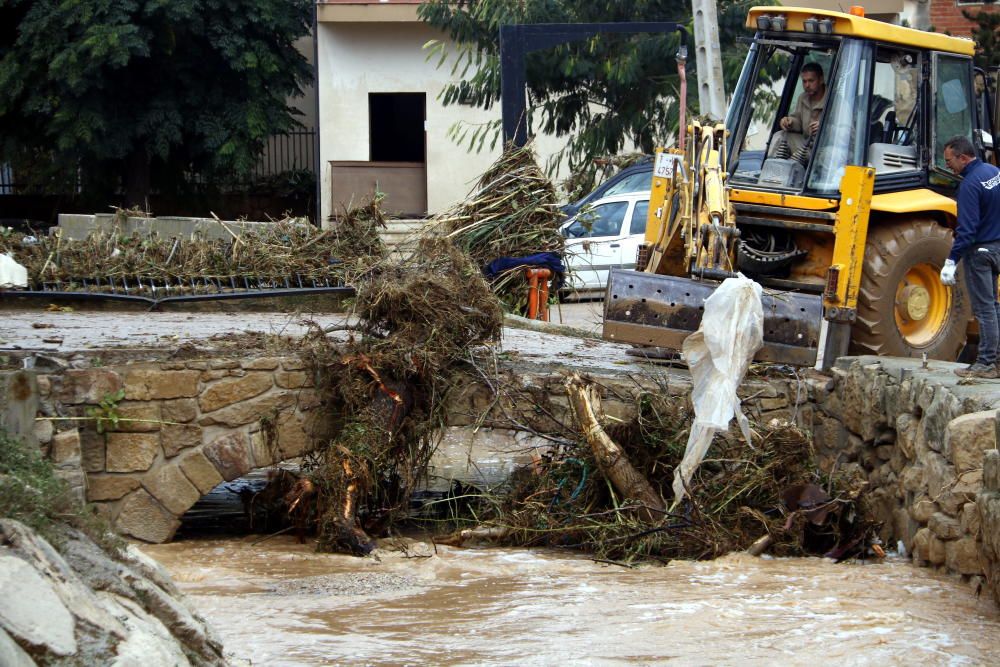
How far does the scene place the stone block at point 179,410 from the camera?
8.16 meters

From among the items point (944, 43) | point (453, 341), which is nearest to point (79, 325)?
point (453, 341)

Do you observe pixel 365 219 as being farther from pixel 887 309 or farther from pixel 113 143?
pixel 113 143

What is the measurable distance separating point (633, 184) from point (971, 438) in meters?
10.7

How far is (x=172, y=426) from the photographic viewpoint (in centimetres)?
818

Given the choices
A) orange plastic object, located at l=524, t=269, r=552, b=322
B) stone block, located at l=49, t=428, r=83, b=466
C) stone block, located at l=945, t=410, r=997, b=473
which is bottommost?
stone block, located at l=49, t=428, r=83, b=466

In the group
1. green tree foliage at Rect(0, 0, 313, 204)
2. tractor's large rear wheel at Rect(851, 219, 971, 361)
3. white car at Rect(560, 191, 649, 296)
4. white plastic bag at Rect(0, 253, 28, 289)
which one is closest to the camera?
white plastic bag at Rect(0, 253, 28, 289)

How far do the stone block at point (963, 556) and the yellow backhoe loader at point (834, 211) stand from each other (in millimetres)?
2172

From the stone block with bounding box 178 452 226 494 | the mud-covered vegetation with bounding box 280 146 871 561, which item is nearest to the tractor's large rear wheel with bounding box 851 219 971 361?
the mud-covered vegetation with bounding box 280 146 871 561

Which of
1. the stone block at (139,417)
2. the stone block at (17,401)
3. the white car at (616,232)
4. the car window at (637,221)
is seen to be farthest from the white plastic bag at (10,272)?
the car window at (637,221)

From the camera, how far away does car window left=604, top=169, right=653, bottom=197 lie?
16.8 m

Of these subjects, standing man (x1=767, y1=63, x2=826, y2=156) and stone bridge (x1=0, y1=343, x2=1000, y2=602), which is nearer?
stone bridge (x1=0, y1=343, x2=1000, y2=602)

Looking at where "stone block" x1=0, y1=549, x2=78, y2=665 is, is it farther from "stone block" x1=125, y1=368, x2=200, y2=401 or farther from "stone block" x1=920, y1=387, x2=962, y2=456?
"stone block" x1=920, y1=387, x2=962, y2=456

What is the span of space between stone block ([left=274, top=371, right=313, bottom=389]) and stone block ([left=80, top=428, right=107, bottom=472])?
3.75ft

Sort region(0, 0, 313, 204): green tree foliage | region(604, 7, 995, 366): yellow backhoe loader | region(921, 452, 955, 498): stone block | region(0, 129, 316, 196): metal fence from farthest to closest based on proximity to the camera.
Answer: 1. region(0, 129, 316, 196): metal fence
2. region(0, 0, 313, 204): green tree foliage
3. region(604, 7, 995, 366): yellow backhoe loader
4. region(921, 452, 955, 498): stone block
